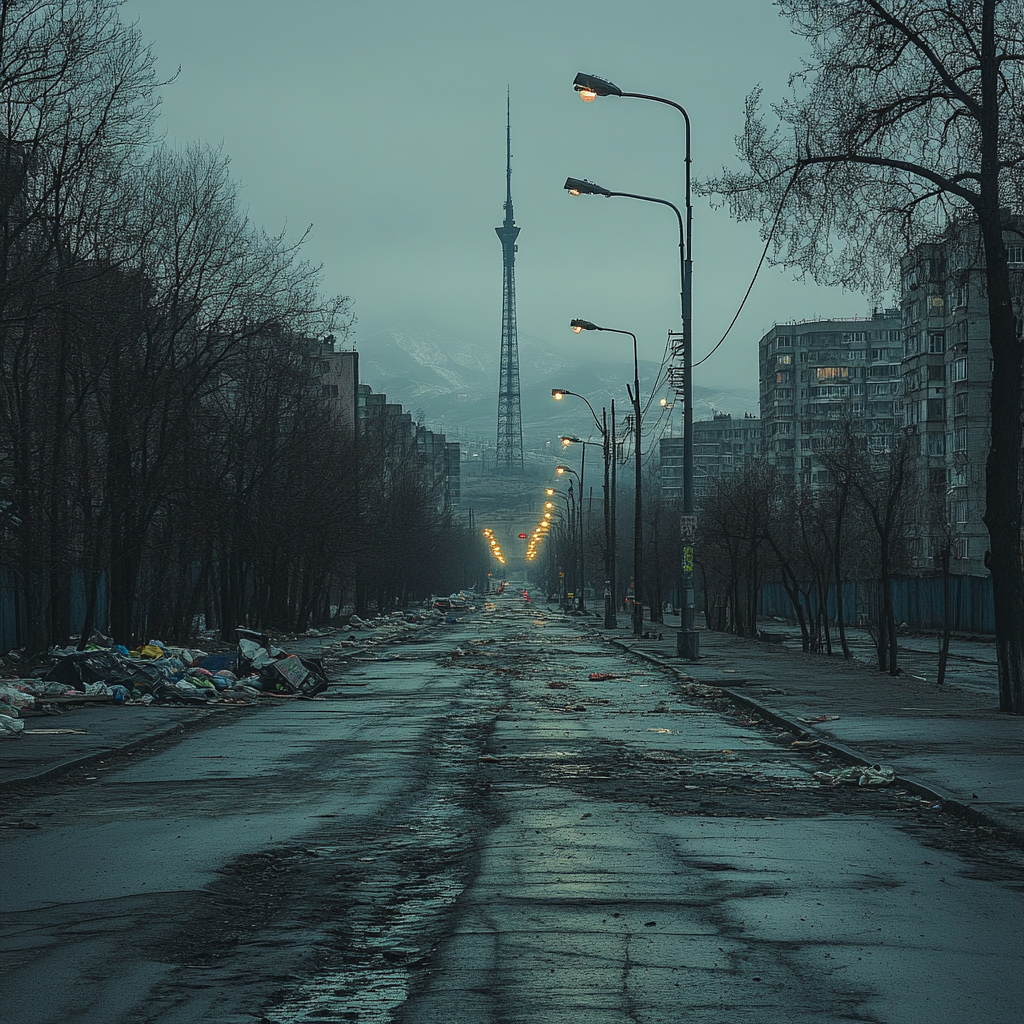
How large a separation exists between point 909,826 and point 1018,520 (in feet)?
31.2

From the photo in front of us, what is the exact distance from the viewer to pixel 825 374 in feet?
585

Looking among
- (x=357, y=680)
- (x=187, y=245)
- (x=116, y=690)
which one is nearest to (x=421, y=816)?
(x=116, y=690)

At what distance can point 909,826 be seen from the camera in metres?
10.3

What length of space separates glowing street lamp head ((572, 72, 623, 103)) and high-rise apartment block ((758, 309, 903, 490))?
15095 centimetres

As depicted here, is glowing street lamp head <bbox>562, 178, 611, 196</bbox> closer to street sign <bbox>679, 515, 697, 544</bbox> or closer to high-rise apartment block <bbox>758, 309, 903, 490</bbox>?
street sign <bbox>679, 515, 697, 544</bbox>

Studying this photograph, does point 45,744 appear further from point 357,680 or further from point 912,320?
point 912,320

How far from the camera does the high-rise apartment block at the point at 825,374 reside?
176250 mm

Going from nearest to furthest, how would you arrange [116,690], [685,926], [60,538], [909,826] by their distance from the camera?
[685,926], [909,826], [116,690], [60,538]

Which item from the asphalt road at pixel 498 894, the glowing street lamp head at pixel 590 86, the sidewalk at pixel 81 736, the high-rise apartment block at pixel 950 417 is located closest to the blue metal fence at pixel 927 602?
the high-rise apartment block at pixel 950 417

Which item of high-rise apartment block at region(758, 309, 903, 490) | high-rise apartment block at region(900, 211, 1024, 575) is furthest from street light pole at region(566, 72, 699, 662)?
high-rise apartment block at region(758, 309, 903, 490)

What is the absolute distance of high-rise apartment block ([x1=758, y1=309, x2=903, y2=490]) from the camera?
578ft

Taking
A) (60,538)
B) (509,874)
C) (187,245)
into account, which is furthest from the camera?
(187,245)

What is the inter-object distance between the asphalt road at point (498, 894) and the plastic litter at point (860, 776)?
0.19 meters

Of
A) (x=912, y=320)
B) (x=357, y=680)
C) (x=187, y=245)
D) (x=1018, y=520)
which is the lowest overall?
(x=357, y=680)
